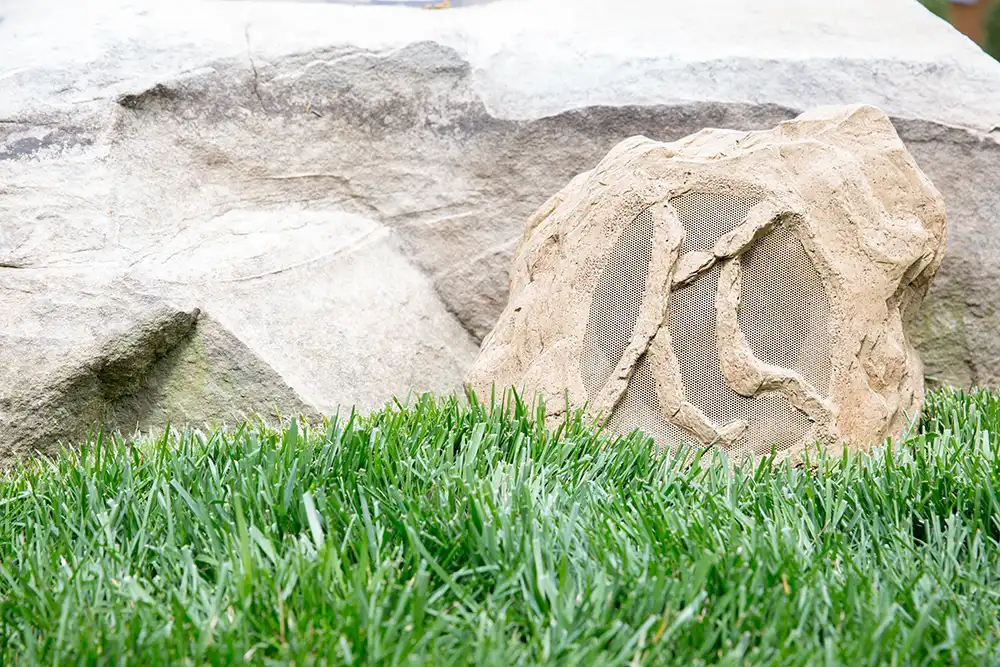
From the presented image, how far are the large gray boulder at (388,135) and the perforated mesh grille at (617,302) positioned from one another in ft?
2.47

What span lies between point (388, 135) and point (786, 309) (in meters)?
1.68

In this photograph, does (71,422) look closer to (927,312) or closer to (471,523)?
(471,523)

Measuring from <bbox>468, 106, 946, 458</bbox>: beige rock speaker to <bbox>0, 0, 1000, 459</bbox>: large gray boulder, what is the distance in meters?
0.71

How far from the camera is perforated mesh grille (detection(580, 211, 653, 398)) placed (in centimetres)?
272

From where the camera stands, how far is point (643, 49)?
12.1 ft

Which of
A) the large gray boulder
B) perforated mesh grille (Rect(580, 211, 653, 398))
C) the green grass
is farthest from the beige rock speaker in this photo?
the large gray boulder

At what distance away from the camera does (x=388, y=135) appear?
3672 mm

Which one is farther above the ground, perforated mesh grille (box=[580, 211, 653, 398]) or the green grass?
perforated mesh grille (box=[580, 211, 653, 398])

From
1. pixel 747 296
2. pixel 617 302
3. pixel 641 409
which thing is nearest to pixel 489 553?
pixel 641 409

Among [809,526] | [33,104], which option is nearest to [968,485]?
[809,526]

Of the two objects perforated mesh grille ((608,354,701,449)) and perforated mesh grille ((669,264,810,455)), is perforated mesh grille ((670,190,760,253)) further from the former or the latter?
perforated mesh grille ((608,354,701,449))

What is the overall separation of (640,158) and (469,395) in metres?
0.84

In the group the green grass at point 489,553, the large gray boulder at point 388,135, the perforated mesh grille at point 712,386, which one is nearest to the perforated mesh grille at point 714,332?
the perforated mesh grille at point 712,386

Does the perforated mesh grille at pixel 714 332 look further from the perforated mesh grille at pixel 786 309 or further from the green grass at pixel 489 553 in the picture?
the green grass at pixel 489 553
